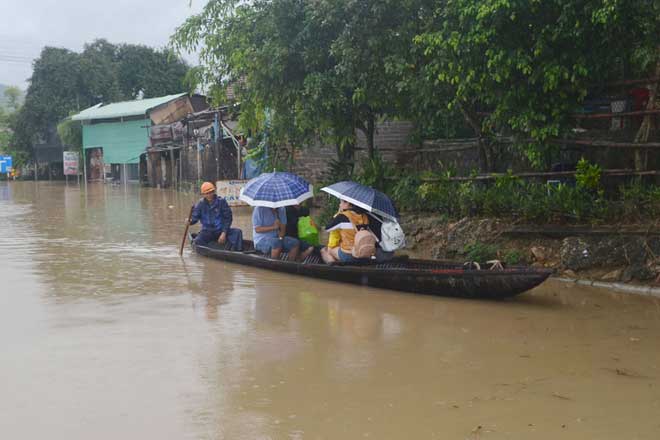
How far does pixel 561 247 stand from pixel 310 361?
459cm

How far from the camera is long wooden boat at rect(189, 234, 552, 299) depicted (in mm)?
7316

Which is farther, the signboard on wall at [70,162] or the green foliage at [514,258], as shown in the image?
the signboard on wall at [70,162]

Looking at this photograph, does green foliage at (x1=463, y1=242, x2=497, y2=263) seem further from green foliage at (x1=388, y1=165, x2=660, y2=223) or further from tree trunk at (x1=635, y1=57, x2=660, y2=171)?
tree trunk at (x1=635, y1=57, x2=660, y2=171)

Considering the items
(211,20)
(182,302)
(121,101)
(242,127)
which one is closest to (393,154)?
(242,127)

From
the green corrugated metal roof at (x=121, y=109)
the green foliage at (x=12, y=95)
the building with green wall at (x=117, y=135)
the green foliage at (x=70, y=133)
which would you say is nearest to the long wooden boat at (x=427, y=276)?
the green corrugated metal roof at (x=121, y=109)

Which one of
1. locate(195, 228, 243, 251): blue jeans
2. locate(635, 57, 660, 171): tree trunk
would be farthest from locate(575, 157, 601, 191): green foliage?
locate(195, 228, 243, 251): blue jeans

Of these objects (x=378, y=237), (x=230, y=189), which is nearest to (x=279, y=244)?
(x=378, y=237)

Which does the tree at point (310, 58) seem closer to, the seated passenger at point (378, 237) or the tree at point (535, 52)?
the tree at point (535, 52)

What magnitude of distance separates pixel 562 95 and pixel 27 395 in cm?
717

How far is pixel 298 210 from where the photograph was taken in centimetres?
1005

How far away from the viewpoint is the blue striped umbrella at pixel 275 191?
943 centimetres

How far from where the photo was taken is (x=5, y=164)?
1962 inches

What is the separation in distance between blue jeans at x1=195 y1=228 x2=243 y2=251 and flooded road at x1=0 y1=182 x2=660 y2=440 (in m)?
1.12

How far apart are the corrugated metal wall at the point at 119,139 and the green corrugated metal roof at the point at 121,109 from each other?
78 centimetres
